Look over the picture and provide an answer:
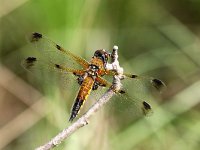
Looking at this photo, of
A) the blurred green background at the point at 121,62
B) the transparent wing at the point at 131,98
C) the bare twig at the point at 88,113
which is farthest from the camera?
the blurred green background at the point at 121,62

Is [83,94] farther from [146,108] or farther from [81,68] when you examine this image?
[146,108]

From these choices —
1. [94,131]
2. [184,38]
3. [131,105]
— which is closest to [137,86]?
[131,105]

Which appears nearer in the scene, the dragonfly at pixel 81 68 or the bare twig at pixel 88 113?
the bare twig at pixel 88 113

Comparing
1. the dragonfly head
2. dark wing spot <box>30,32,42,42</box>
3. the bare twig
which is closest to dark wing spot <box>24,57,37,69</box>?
dark wing spot <box>30,32,42,42</box>

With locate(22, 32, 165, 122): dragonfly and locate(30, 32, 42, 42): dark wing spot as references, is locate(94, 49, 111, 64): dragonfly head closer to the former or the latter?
locate(22, 32, 165, 122): dragonfly

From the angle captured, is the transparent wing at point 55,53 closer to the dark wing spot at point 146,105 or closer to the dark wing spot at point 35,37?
the dark wing spot at point 35,37

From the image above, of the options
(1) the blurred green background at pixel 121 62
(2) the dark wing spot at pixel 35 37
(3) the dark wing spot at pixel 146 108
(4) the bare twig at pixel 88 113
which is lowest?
(4) the bare twig at pixel 88 113

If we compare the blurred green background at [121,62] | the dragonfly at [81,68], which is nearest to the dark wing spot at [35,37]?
the dragonfly at [81,68]
